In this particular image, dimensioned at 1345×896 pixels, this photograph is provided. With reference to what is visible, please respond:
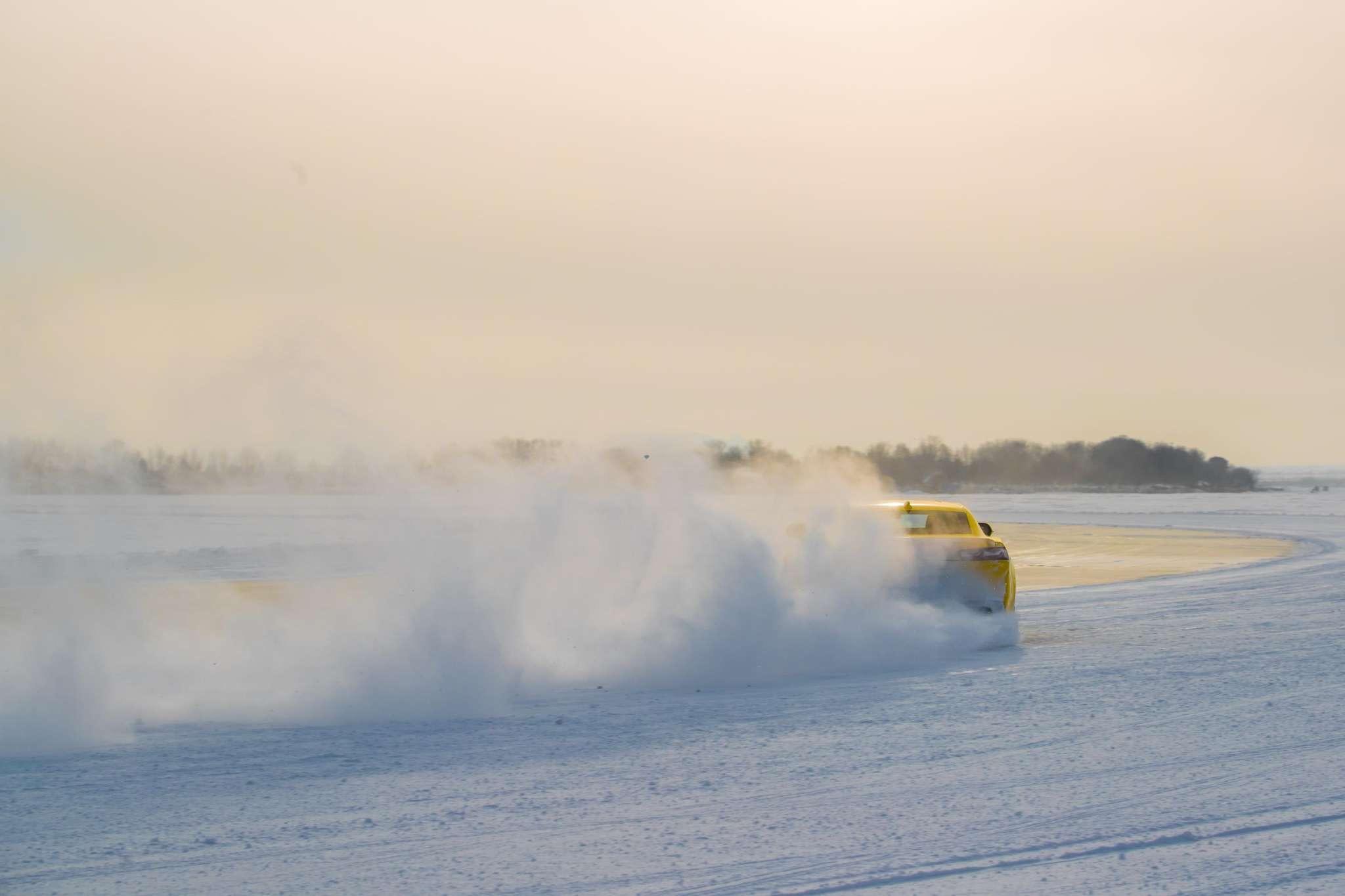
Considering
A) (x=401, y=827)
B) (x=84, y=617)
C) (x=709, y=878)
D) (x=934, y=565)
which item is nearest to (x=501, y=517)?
(x=84, y=617)

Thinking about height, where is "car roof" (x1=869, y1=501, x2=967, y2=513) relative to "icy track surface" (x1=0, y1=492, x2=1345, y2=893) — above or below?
above

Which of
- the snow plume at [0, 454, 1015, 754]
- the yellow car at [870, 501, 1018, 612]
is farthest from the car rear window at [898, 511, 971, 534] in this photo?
the snow plume at [0, 454, 1015, 754]

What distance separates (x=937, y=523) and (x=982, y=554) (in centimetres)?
100

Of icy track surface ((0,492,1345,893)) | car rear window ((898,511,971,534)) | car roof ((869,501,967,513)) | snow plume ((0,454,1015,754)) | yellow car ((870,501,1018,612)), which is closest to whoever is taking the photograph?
icy track surface ((0,492,1345,893))

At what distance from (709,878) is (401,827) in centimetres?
169

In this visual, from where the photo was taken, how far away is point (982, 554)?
14.1 meters

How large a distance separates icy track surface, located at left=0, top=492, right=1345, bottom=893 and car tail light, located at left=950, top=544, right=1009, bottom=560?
9.05ft

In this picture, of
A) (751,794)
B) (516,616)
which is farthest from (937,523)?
(751,794)

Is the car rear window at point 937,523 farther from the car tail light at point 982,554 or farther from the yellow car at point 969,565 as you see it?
the car tail light at point 982,554

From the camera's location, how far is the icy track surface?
5516 millimetres

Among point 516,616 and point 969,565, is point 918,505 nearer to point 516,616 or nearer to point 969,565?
point 969,565

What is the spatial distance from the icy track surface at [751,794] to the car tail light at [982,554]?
2.76 meters

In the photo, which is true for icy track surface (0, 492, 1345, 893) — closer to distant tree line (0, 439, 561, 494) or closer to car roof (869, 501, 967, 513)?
distant tree line (0, 439, 561, 494)

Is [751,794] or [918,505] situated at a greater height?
[918,505]
